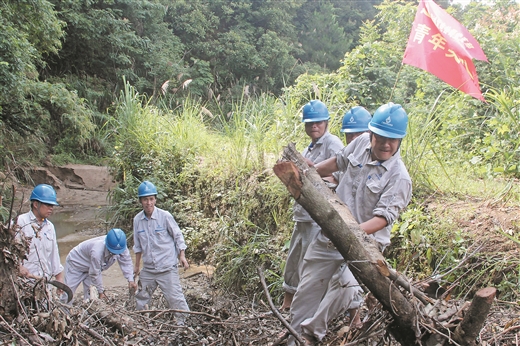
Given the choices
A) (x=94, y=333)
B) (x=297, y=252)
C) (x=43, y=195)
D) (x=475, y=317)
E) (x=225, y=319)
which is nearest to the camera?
(x=475, y=317)

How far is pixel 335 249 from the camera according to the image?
2.85m

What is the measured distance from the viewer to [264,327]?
3.22 meters

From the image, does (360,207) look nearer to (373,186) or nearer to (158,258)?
(373,186)

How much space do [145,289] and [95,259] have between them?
0.61 m

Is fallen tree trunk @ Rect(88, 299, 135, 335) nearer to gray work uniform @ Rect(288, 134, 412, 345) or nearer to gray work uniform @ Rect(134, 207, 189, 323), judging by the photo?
gray work uniform @ Rect(288, 134, 412, 345)

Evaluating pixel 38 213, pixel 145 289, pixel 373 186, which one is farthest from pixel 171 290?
pixel 373 186

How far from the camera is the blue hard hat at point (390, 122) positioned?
2.67m

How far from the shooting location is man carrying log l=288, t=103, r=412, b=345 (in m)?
2.70

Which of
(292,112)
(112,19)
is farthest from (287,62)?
(292,112)

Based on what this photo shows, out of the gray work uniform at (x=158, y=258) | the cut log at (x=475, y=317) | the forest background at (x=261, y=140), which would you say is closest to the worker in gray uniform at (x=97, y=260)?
the gray work uniform at (x=158, y=258)

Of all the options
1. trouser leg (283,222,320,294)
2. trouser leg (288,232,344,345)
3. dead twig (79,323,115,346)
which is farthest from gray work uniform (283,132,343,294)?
dead twig (79,323,115,346)

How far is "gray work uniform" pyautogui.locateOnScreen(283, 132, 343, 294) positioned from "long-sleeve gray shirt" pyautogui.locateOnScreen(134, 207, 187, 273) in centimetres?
144

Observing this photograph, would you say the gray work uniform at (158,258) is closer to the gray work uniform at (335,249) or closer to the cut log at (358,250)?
the gray work uniform at (335,249)

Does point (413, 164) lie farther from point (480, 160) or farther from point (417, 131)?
point (480, 160)
